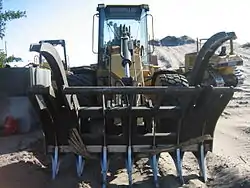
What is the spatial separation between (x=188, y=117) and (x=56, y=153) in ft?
5.59

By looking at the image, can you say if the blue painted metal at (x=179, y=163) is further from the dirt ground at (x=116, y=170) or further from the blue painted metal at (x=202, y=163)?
the blue painted metal at (x=202, y=163)

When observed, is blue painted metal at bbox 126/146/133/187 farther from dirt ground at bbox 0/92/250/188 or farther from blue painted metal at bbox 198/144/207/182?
blue painted metal at bbox 198/144/207/182

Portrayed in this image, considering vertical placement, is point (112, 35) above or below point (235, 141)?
above

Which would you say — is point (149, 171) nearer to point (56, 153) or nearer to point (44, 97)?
point (56, 153)

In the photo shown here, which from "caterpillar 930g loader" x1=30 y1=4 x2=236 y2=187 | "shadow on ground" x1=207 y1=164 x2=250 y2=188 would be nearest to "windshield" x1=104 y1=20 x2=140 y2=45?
"caterpillar 930g loader" x1=30 y1=4 x2=236 y2=187

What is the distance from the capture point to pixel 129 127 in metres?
5.36

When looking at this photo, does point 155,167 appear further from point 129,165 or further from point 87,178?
point 87,178

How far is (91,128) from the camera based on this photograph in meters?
5.66

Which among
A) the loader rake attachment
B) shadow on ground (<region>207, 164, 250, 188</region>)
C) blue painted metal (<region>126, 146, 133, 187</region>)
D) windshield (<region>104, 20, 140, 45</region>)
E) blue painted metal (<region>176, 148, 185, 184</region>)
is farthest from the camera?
windshield (<region>104, 20, 140, 45</region>)

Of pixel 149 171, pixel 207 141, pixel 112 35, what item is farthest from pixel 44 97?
pixel 112 35

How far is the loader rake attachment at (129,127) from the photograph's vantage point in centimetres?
526

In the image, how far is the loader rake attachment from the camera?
5.26 meters

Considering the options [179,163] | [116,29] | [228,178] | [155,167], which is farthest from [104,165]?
[116,29]

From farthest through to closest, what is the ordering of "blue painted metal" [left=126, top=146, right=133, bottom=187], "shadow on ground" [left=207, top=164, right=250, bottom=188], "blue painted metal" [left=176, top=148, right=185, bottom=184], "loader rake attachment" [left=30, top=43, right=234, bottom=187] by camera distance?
1. "blue painted metal" [left=176, top=148, right=185, bottom=184]
2. "loader rake attachment" [left=30, top=43, right=234, bottom=187]
3. "blue painted metal" [left=126, top=146, right=133, bottom=187]
4. "shadow on ground" [left=207, top=164, right=250, bottom=188]
